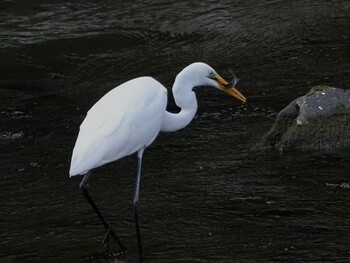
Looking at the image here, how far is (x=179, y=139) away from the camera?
8.69m

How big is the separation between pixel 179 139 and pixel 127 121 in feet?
7.43

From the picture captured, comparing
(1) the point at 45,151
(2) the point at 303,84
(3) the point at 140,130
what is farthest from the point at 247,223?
(2) the point at 303,84

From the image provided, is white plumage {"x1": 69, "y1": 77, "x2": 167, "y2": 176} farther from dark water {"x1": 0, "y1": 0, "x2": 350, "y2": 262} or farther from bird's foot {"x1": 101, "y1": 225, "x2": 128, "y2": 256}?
dark water {"x1": 0, "y1": 0, "x2": 350, "y2": 262}

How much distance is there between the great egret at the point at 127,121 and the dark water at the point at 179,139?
0.54 m

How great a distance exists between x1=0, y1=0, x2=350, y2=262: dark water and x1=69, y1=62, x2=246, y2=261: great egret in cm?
54

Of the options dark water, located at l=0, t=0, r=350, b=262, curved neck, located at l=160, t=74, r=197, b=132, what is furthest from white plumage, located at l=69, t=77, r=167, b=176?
dark water, located at l=0, t=0, r=350, b=262

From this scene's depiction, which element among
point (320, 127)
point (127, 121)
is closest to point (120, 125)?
point (127, 121)

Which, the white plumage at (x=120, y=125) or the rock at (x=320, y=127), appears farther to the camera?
the rock at (x=320, y=127)

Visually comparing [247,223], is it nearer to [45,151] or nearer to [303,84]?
[45,151]

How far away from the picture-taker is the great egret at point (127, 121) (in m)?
6.21

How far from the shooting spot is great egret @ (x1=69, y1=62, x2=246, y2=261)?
20.4ft

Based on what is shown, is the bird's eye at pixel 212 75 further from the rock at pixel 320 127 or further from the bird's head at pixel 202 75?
the rock at pixel 320 127

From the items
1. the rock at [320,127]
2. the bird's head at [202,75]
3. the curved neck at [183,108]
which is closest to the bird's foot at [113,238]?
the curved neck at [183,108]

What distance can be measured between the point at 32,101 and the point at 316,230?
181 inches
